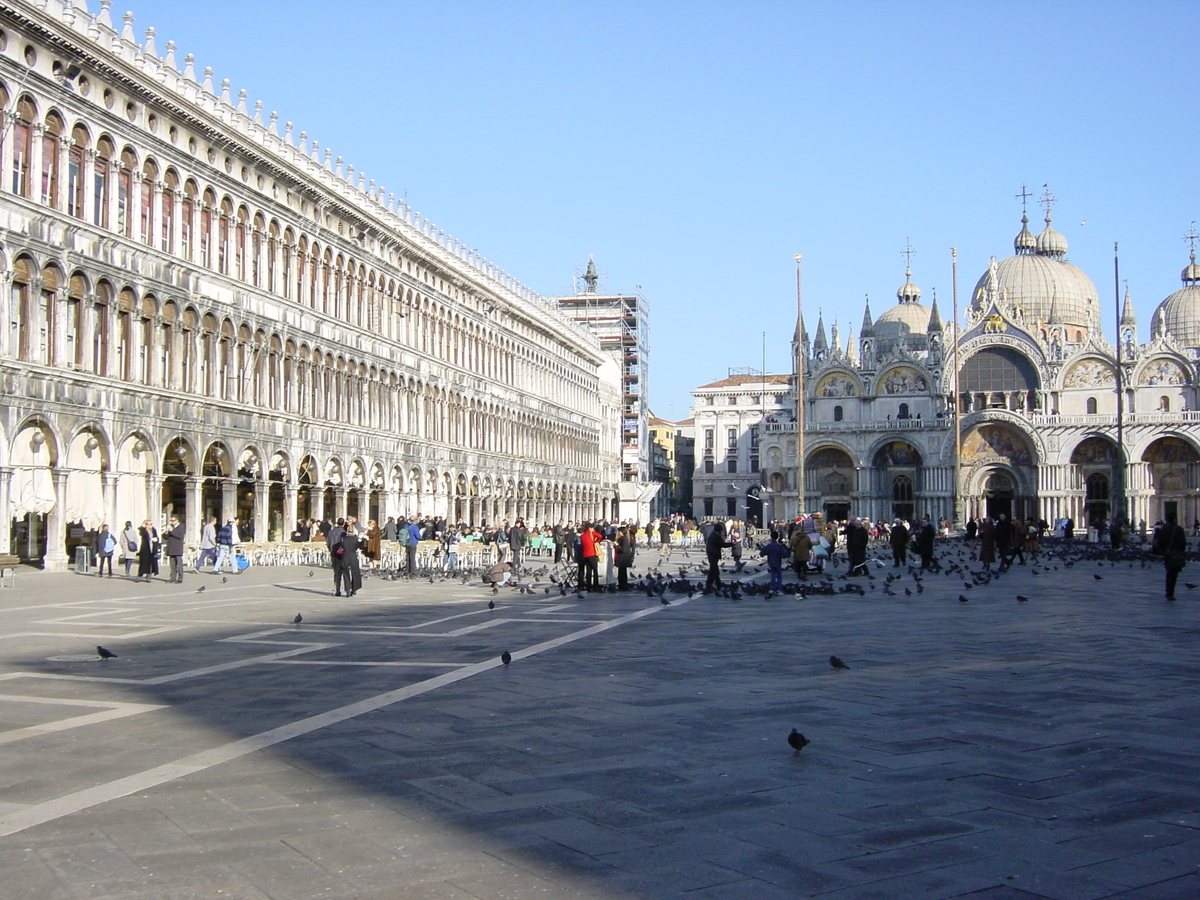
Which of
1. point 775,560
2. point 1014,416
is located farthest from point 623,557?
point 1014,416

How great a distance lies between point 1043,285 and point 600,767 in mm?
90494

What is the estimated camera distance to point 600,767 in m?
7.45

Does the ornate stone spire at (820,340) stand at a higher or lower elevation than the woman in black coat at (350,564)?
higher

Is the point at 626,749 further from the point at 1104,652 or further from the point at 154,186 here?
the point at 154,186

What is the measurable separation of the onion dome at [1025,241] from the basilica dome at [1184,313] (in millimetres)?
10475

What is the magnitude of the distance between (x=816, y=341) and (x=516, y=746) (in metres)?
93.4

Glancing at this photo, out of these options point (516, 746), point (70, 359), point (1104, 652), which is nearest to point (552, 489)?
point (70, 359)

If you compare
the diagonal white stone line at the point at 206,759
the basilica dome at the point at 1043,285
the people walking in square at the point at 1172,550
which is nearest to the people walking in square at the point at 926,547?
the people walking in square at the point at 1172,550

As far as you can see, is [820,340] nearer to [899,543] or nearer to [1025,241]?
[1025,241]

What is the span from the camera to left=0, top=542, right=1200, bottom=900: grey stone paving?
17.8 ft

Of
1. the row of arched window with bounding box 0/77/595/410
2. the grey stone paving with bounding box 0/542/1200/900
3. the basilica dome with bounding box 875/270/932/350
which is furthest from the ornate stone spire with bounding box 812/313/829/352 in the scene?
the grey stone paving with bounding box 0/542/1200/900

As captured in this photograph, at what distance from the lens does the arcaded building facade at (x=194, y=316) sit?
27.9 meters

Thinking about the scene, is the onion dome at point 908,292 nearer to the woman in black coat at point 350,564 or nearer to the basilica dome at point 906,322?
the basilica dome at point 906,322

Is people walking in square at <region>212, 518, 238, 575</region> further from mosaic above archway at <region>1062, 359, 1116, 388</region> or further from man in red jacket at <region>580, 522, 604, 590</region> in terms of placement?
mosaic above archway at <region>1062, 359, 1116, 388</region>
